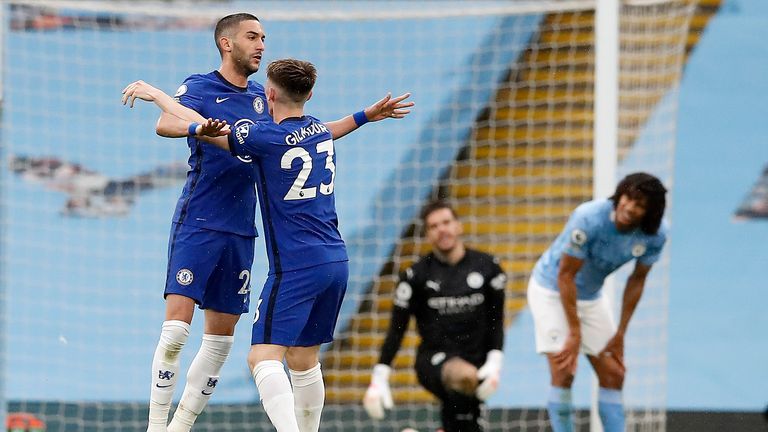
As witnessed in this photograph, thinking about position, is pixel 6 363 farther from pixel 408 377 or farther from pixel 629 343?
pixel 629 343

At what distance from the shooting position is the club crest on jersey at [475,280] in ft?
25.9

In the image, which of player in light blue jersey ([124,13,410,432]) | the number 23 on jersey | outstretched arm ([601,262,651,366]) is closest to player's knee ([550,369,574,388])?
outstretched arm ([601,262,651,366])

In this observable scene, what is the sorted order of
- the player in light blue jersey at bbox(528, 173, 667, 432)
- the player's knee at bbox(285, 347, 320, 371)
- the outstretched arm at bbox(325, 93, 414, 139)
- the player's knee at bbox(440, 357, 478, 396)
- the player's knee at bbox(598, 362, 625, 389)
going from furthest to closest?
the player's knee at bbox(598, 362, 625, 389)
the player's knee at bbox(440, 357, 478, 396)
the player in light blue jersey at bbox(528, 173, 667, 432)
the outstretched arm at bbox(325, 93, 414, 139)
the player's knee at bbox(285, 347, 320, 371)

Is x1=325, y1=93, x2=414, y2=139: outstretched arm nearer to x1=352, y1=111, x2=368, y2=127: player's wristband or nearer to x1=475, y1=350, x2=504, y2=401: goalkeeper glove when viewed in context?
x1=352, y1=111, x2=368, y2=127: player's wristband

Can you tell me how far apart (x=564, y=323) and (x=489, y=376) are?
70cm

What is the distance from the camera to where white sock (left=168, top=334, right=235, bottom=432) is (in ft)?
19.6

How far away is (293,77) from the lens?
5.34 m

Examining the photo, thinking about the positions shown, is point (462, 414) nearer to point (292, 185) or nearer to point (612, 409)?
point (612, 409)

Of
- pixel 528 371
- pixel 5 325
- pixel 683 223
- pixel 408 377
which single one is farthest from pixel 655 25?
pixel 5 325

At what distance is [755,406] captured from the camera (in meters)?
10.5

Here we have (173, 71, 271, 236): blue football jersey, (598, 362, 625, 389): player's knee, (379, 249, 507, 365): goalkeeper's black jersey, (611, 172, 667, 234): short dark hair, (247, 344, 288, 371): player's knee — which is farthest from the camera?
(379, 249, 507, 365): goalkeeper's black jersey

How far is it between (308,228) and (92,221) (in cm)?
575

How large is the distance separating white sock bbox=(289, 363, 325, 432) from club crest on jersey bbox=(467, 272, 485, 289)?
2.33m

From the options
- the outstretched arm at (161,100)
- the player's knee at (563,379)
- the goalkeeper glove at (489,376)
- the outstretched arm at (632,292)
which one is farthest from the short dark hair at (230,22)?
the player's knee at (563,379)
